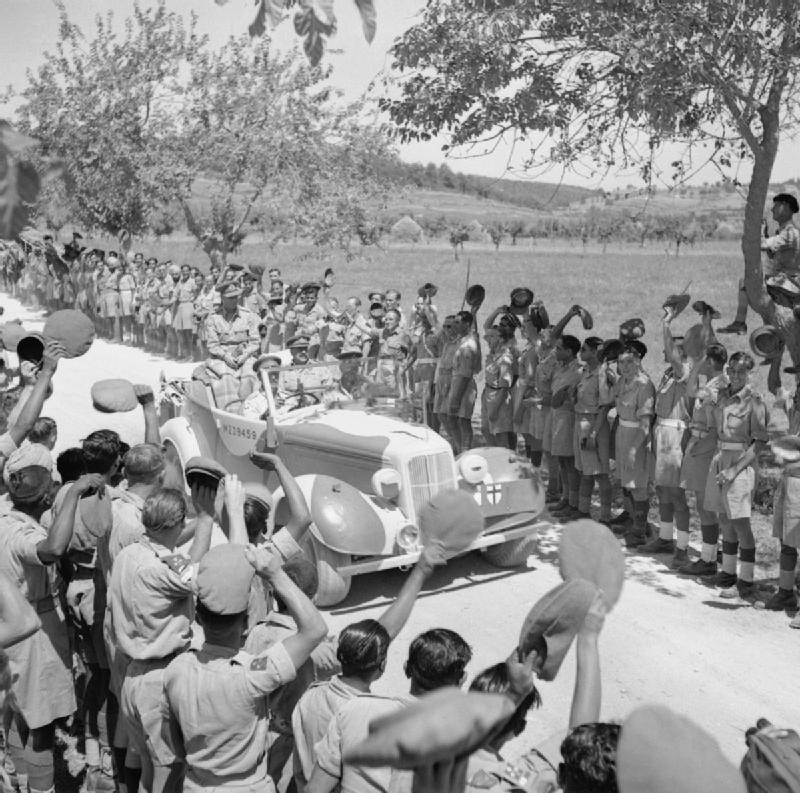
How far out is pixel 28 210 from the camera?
2.59 meters

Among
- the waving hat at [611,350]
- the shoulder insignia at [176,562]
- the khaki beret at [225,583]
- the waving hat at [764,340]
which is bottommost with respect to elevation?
the shoulder insignia at [176,562]

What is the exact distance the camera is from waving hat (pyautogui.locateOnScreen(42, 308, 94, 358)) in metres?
5.32

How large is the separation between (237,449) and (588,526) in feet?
22.2

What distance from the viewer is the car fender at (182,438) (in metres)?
10.1

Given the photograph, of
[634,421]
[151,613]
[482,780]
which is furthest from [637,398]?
[482,780]

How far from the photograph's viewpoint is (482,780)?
2.90 metres

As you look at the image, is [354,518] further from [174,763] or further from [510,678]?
[510,678]

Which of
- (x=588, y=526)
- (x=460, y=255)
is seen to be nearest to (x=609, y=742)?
(x=588, y=526)

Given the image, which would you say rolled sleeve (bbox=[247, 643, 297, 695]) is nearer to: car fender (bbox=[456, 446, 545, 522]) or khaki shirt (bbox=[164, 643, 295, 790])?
khaki shirt (bbox=[164, 643, 295, 790])

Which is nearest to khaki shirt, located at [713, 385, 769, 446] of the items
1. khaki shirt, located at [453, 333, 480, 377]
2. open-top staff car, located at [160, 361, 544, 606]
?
open-top staff car, located at [160, 361, 544, 606]


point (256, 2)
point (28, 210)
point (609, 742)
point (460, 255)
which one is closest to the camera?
point (28, 210)

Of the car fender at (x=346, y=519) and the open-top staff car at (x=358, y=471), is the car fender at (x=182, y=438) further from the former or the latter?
the car fender at (x=346, y=519)

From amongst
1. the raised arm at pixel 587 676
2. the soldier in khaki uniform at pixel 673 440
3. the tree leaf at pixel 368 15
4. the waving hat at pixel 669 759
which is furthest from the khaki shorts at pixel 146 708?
the soldier in khaki uniform at pixel 673 440

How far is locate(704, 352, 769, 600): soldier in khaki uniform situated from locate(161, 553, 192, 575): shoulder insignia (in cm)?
490
